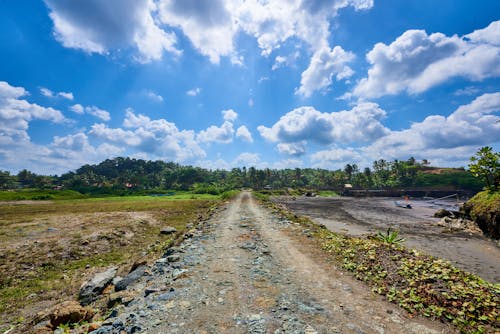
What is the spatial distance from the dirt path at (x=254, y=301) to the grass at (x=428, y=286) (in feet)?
1.69

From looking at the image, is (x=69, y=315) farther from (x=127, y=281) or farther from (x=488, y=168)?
(x=488, y=168)

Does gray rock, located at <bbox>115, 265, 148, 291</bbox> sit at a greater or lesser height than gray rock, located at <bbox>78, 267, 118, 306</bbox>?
greater

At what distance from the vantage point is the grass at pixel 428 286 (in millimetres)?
5363

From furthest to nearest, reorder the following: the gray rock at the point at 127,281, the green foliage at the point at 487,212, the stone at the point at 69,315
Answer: the green foliage at the point at 487,212 → the gray rock at the point at 127,281 → the stone at the point at 69,315

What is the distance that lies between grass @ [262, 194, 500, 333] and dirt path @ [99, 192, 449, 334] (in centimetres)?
52

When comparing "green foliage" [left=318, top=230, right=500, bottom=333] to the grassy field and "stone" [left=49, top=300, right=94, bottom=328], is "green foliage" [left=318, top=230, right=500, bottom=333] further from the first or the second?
the grassy field

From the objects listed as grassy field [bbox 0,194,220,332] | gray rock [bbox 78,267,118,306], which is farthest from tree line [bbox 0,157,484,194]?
gray rock [bbox 78,267,118,306]

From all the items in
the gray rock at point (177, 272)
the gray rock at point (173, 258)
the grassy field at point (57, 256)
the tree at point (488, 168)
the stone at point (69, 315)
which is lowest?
the grassy field at point (57, 256)

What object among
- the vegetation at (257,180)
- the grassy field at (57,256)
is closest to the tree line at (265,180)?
the vegetation at (257,180)

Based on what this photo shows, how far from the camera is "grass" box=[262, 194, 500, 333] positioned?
17.6 feet

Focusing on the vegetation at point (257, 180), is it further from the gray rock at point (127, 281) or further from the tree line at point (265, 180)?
the gray rock at point (127, 281)

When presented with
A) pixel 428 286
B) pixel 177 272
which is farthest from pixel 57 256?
pixel 428 286

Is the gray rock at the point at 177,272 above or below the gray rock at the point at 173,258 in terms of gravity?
above

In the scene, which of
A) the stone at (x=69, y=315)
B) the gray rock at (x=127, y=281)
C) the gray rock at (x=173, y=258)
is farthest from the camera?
the gray rock at (x=173, y=258)
